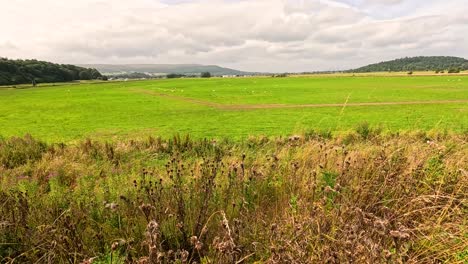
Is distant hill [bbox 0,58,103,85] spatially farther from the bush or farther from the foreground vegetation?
the foreground vegetation

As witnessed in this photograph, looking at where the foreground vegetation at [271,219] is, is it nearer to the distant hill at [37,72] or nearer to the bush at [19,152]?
the bush at [19,152]

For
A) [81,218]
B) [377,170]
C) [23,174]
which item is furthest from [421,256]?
[23,174]

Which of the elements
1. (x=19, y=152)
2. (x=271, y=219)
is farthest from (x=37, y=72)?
(x=271, y=219)

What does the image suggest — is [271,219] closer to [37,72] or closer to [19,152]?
[19,152]

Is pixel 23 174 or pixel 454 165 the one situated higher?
pixel 454 165

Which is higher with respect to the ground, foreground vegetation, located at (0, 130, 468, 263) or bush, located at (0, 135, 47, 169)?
foreground vegetation, located at (0, 130, 468, 263)

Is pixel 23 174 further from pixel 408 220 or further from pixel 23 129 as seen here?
pixel 23 129

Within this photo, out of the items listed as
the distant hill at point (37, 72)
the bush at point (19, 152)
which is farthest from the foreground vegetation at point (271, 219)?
the distant hill at point (37, 72)

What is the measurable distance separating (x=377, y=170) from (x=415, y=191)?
27.6 inches

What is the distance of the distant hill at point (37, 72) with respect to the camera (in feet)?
453

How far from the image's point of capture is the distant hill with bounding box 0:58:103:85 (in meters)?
138

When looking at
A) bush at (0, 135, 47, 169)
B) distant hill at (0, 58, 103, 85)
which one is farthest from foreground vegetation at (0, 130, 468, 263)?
distant hill at (0, 58, 103, 85)

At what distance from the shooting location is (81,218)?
→ 421 centimetres

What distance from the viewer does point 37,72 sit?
153500mm
